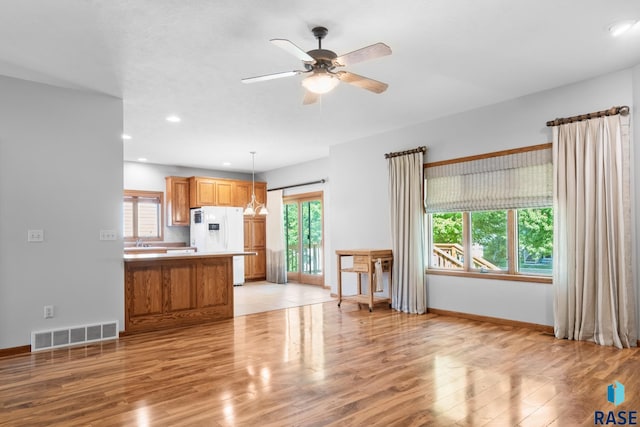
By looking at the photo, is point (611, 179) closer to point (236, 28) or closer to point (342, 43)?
point (342, 43)

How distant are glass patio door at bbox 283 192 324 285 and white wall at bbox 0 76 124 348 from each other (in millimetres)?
4653

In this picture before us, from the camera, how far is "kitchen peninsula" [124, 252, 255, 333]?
4.64 m

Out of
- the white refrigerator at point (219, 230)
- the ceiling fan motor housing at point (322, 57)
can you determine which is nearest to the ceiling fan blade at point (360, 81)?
the ceiling fan motor housing at point (322, 57)

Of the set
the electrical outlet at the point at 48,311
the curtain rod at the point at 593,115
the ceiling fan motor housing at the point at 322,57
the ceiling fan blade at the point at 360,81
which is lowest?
the electrical outlet at the point at 48,311

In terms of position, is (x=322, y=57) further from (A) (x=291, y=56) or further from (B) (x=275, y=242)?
(B) (x=275, y=242)

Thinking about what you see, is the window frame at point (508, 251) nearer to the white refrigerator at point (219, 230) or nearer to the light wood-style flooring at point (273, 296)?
the light wood-style flooring at point (273, 296)

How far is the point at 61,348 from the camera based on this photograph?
4.01 metres

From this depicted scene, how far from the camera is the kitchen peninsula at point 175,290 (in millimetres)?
4641

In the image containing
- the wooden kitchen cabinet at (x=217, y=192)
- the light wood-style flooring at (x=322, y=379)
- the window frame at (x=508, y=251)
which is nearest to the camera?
the light wood-style flooring at (x=322, y=379)

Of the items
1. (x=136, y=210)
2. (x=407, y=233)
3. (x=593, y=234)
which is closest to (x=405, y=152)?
(x=407, y=233)

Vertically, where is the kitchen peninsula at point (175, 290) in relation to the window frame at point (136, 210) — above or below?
below

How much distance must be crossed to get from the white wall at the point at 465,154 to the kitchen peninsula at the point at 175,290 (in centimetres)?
230

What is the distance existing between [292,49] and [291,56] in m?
0.91

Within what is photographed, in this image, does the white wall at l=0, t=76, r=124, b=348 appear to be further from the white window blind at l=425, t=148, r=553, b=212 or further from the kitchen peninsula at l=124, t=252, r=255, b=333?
the white window blind at l=425, t=148, r=553, b=212
